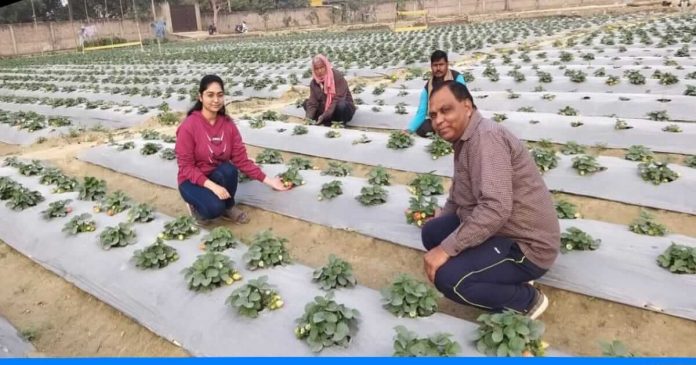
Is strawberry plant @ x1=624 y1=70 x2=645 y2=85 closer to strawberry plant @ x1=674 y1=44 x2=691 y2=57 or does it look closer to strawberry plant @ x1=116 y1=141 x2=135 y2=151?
strawberry plant @ x1=674 y1=44 x2=691 y2=57

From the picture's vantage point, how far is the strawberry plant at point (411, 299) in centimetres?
305

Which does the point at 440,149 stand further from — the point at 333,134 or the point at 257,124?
the point at 257,124

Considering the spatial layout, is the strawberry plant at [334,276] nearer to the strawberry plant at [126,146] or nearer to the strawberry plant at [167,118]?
the strawberry plant at [126,146]

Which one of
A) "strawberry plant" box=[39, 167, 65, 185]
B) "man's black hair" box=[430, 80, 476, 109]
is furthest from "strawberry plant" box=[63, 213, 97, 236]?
"man's black hair" box=[430, 80, 476, 109]

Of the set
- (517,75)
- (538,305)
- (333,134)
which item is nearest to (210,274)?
(538,305)

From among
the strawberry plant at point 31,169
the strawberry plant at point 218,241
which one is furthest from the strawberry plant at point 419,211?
the strawberry plant at point 31,169

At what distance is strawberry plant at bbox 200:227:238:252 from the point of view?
407 cm

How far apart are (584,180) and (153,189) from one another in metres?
4.99

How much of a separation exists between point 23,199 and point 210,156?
7.06 feet

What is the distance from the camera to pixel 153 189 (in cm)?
648

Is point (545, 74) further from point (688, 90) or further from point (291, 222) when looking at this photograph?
point (291, 222)

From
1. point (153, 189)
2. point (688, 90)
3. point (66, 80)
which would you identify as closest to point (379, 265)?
point (153, 189)

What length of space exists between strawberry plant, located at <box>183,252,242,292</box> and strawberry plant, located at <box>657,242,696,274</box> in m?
2.90

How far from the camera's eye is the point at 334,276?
3473 mm
